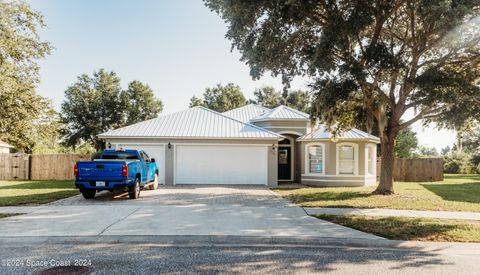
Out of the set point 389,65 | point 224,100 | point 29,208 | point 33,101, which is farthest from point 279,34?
point 224,100

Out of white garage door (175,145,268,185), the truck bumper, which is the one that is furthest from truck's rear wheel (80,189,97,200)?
white garage door (175,145,268,185)

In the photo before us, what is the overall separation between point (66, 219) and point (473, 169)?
4013cm

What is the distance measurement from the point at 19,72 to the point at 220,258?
75.8 ft

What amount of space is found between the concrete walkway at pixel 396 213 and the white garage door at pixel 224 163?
29.2 feet

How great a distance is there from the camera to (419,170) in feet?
86.4

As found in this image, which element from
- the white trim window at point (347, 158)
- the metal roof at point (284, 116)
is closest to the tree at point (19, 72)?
the metal roof at point (284, 116)

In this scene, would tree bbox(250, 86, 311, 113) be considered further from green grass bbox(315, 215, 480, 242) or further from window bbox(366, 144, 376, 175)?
green grass bbox(315, 215, 480, 242)

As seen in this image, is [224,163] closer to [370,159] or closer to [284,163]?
[284,163]

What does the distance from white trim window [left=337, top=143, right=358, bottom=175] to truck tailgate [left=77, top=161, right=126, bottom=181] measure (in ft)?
43.1

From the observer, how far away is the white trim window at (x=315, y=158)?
21.1 m

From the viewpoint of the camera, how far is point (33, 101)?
22531mm

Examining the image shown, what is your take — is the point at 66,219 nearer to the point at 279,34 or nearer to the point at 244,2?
the point at 244,2

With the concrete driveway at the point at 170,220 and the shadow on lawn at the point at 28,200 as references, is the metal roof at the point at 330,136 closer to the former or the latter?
the concrete driveway at the point at 170,220

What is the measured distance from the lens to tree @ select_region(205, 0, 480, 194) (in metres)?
11.6
